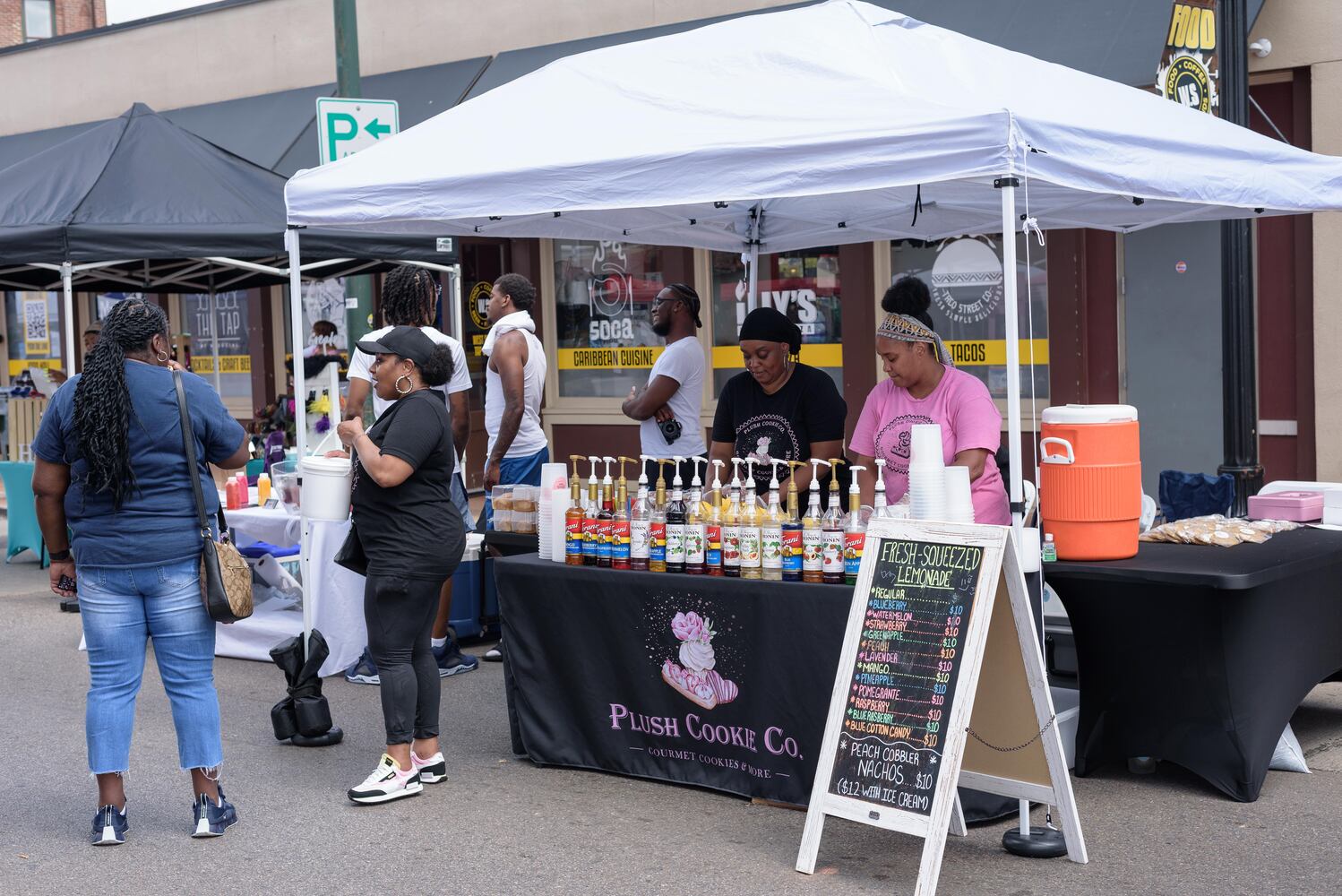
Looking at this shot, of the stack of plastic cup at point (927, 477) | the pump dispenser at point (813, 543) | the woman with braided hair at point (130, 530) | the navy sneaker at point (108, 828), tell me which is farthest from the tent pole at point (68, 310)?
the stack of plastic cup at point (927, 477)

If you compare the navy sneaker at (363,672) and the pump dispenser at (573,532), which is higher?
the pump dispenser at (573,532)

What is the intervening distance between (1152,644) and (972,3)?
6.40 metres

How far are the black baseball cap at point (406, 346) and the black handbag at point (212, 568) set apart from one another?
69 cm

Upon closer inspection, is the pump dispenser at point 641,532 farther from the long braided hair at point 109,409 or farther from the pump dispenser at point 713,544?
the long braided hair at point 109,409

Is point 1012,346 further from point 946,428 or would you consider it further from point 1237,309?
point 1237,309

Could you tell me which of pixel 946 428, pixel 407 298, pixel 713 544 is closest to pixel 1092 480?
pixel 946 428

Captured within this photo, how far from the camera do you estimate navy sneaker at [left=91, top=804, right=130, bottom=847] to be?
4.93m

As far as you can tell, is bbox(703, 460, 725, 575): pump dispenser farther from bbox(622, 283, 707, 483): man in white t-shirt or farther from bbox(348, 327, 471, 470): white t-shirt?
bbox(622, 283, 707, 483): man in white t-shirt

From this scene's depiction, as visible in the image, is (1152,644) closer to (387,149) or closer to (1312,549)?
(1312,549)

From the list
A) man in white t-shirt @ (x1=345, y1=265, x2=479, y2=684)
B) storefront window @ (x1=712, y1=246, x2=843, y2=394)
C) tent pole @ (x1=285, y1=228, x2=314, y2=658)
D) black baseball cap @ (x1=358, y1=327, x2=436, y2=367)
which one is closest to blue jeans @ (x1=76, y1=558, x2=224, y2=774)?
black baseball cap @ (x1=358, y1=327, x2=436, y2=367)

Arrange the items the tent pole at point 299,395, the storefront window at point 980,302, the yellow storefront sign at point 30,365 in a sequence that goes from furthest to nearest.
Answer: the yellow storefront sign at point 30,365, the storefront window at point 980,302, the tent pole at point 299,395

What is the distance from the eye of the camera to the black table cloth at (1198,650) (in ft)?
16.4

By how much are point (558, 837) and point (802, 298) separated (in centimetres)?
744

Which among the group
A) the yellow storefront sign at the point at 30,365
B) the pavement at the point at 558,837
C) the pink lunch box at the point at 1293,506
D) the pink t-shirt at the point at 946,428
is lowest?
the pavement at the point at 558,837
